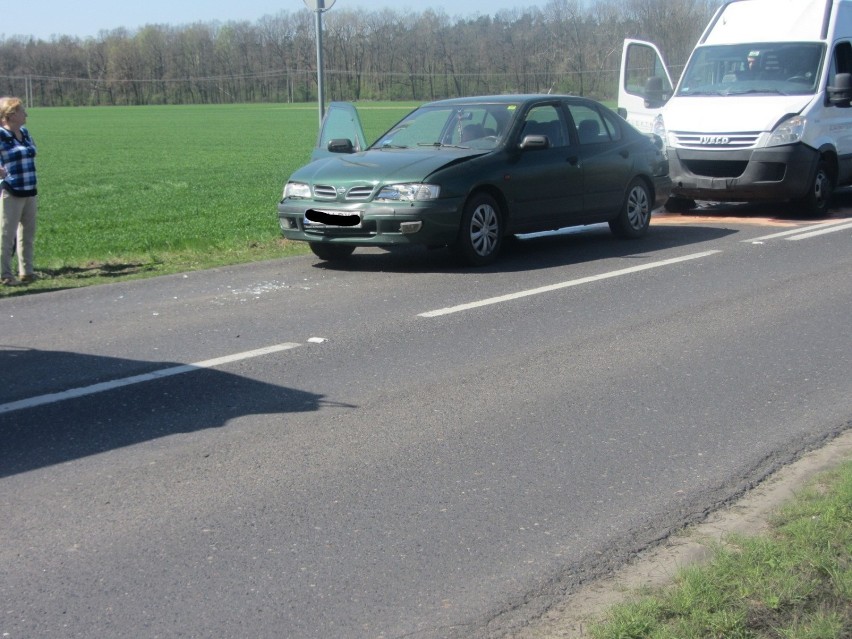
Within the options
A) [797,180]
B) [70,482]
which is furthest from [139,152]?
[70,482]

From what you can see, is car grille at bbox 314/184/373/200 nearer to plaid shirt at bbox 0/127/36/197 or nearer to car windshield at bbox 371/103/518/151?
car windshield at bbox 371/103/518/151

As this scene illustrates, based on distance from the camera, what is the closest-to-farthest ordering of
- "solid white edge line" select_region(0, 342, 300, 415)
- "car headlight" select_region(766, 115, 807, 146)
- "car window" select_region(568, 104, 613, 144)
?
"solid white edge line" select_region(0, 342, 300, 415), "car window" select_region(568, 104, 613, 144), "car headlight" select_region(766, 115, 807, 146)

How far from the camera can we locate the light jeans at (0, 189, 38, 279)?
10625 millimetres

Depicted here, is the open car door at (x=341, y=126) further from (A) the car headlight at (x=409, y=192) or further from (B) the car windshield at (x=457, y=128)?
(A) the car headlight at (x=409, y=192)

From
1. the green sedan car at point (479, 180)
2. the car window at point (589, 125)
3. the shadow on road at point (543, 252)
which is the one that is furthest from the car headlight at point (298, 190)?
the car window at point (589, 125)

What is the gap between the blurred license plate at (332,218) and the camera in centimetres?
1097

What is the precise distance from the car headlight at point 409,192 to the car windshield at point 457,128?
1.18 m

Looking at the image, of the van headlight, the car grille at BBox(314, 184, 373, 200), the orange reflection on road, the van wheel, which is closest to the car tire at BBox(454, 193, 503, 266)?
the car grille at BBox(314, 184, 373, 200)

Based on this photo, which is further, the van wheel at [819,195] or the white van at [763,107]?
the van wheel at [819,195]

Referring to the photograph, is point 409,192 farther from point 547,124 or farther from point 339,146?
point 547,124

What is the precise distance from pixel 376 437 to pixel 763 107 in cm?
1120

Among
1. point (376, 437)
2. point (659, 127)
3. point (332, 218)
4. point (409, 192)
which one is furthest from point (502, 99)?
point (376, 437)

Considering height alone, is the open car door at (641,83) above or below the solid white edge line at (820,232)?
above

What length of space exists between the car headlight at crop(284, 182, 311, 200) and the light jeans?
2415mm
